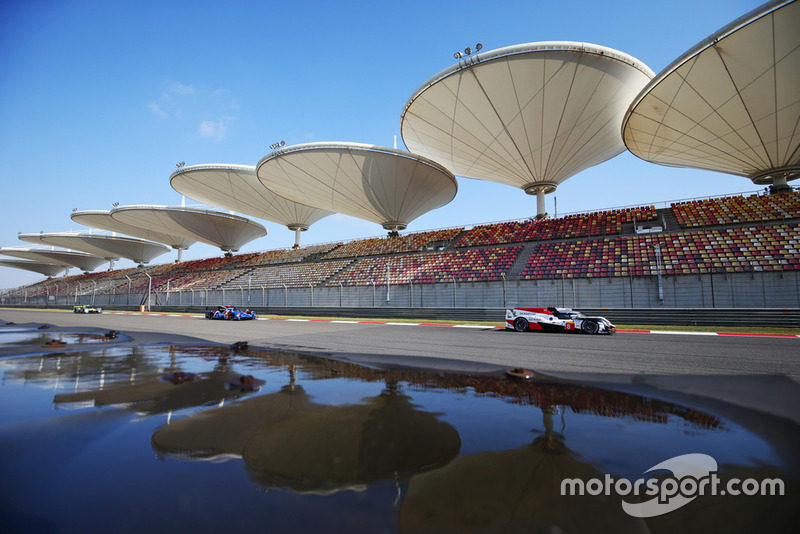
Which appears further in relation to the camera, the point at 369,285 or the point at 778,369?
the point at 369,285

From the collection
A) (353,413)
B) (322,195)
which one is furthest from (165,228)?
(353,413)

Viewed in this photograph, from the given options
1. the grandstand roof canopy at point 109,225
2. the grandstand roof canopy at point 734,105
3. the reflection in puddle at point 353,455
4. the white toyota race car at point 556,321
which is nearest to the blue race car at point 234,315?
the white toyota race car at point 556,321

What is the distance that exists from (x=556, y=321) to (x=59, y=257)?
108 metres

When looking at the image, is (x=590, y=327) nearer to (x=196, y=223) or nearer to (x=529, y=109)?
(x=529, y=109)

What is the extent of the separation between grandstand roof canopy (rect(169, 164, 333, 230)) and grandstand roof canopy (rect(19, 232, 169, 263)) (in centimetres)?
3641

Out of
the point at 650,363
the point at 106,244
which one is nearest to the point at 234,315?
the point at 650,363

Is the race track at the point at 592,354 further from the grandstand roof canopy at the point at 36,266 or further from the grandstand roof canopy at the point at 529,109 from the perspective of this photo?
the grandstand roof canopy at the point at 36,266

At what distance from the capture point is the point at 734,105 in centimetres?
1970

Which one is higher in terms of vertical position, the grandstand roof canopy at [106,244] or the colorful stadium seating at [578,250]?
the grandstand roof canopy at [106,244]

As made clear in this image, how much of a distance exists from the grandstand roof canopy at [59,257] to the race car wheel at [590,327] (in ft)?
340

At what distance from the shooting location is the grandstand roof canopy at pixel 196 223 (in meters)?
47.7

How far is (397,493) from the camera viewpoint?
2.30m

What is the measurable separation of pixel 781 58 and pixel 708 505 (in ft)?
78.5

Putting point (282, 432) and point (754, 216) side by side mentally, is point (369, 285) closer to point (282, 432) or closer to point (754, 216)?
point (282, 432)
